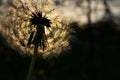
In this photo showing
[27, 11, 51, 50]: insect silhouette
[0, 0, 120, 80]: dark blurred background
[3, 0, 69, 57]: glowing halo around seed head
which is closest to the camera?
[27, 11, 51, 50]: insect silhouette

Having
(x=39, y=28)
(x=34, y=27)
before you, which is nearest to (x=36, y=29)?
(x=39, y=28)

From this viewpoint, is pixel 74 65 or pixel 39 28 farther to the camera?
pixel 74 65

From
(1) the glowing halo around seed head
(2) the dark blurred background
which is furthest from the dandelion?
(2) the dark blurred background

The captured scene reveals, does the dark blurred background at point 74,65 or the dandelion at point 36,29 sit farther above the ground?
the dark blurred background at point 74,65

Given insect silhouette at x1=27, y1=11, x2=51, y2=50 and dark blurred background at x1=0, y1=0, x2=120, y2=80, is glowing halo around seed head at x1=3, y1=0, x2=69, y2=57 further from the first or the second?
dark blurred background at x1=0, y1=0, x2=120, y2=80

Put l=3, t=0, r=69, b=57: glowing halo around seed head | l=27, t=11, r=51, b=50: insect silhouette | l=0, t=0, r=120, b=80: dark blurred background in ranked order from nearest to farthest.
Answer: l=27, t=11, r=51, b=50: insect silhouette < l=3, t=0, r=69, b=57: glowing halo around seed head < l=0, t=0, r=120, b=80: dark blurred background

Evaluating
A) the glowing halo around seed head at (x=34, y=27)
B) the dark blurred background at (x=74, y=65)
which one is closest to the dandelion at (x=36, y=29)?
the glowing halo around seed head at (x=34, y=27)

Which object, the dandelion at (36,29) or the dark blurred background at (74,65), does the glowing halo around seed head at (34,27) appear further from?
the dark blurred background at (74,65)

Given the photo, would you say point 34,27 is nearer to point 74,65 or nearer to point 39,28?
point 39,28
